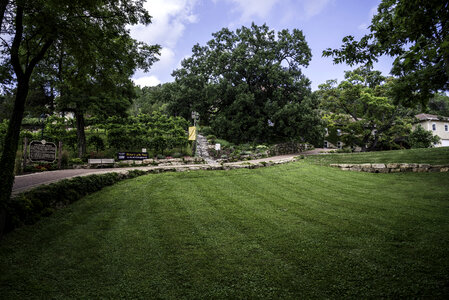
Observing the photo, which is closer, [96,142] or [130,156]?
[130,156]

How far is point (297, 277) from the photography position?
11.2 ft

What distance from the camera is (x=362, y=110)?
26.9 m

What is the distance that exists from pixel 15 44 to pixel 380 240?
354 inches

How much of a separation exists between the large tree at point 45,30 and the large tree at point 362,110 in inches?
961

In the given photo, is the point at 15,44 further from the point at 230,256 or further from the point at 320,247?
the point at 320,247

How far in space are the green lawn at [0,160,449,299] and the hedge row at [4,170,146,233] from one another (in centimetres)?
29

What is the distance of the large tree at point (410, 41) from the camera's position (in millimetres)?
3659

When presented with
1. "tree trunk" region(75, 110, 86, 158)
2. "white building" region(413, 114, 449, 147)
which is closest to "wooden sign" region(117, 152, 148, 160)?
"tree trunk" region(75, 110, 86, 158)

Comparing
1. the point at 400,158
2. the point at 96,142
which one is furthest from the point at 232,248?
the point at 96,142

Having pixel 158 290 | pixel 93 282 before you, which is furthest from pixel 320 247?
pixel 93 282

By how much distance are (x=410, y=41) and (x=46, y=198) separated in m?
9.75

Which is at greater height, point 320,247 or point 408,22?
point 408,22

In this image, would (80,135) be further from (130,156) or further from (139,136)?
(130,156)

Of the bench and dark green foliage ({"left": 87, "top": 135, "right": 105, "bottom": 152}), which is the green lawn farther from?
dark green foliage ({"left": 87, "top": 135, "right": 105, "bottom": 152})
